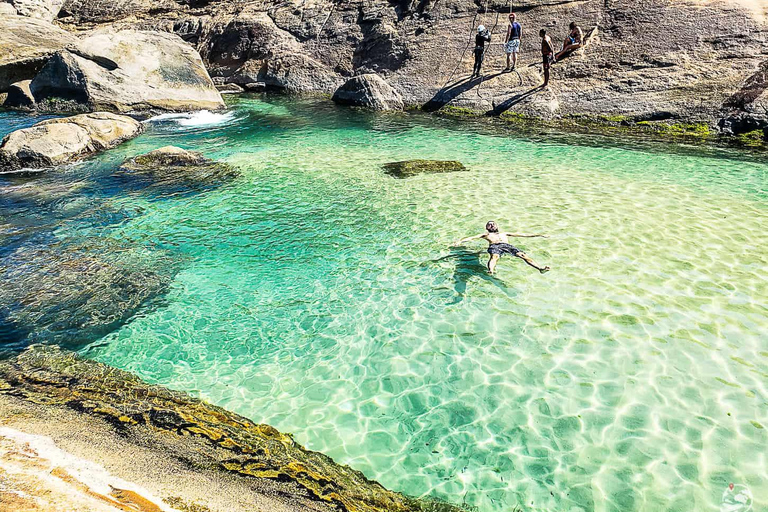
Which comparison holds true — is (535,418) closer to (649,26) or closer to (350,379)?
(350,379)

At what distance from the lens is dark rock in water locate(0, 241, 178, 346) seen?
237 inches

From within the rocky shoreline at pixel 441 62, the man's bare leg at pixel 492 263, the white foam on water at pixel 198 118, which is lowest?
the man's bare leg at pixel 492 263

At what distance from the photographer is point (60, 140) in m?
13.8

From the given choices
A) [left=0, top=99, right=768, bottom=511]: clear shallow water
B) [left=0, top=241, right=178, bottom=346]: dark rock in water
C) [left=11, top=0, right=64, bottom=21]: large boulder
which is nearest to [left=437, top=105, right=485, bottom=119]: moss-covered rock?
[left=0, top=99, right=768, bottom=511]: clear shallow water

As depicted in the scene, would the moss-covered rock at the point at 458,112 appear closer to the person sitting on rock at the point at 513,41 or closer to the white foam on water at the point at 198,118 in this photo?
the person sitting on rock at the point at 513,41

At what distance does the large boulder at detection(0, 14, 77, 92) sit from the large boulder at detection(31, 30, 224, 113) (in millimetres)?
2481

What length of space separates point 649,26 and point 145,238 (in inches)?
790

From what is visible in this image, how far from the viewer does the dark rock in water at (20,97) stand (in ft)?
66.8

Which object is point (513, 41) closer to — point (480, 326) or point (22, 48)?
point (480, 326)

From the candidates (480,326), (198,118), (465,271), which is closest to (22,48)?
(198,118)

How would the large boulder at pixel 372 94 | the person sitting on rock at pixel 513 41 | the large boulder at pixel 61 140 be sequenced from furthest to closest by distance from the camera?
1. the large boulder at pixel 372 94
2. the person sitting on rock at pixel 513 41
3. the large boulder at pixel 61 140

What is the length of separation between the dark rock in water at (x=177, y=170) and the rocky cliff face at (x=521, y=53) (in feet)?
37.6

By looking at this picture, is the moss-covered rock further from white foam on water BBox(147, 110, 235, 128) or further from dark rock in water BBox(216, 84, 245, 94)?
dark rock in water BBox(216, 84, 245, 94)

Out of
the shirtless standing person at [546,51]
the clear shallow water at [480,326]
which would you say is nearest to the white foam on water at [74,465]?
the clear shallow water at [480,326]
